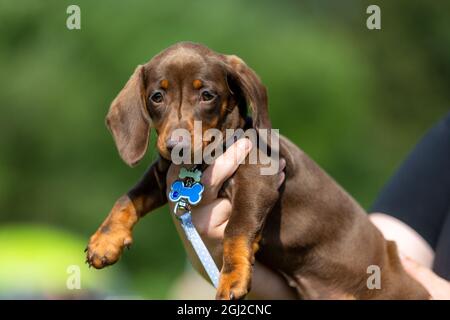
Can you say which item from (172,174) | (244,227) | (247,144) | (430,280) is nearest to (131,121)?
(172,174)

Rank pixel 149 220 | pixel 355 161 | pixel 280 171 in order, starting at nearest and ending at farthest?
pixel 280 171
pixel 149 220
pixel 355 161

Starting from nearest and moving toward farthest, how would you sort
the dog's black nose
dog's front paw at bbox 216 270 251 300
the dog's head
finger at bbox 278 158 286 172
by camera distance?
1. dog's front paw at bbox 216 270 251 300
2. the dog's black nose
3. the dog's head
4. finger at bbox 278 158 286 172

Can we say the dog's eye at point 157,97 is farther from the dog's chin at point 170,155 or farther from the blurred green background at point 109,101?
the blurred green background at point 109,101

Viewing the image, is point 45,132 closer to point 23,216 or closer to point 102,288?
point 23,216

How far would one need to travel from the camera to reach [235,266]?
2855 millimetres

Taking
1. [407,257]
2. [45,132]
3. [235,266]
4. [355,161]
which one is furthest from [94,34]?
[235,266]

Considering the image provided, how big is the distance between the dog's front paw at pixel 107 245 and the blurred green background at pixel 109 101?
393 centimetres

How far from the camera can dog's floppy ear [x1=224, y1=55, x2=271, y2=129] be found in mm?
3168

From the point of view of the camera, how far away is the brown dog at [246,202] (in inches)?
120

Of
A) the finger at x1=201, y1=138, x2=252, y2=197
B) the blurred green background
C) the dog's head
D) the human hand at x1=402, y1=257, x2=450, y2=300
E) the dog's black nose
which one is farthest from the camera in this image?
the blurred green background

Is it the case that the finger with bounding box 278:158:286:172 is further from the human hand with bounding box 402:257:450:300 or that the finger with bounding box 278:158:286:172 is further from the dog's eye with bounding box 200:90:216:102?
the human hand with bounding box 402:257:450:300

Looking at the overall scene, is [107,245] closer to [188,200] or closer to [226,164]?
[188,200]

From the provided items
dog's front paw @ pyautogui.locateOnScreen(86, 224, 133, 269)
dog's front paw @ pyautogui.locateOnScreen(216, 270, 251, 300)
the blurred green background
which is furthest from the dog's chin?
the blurred green background
